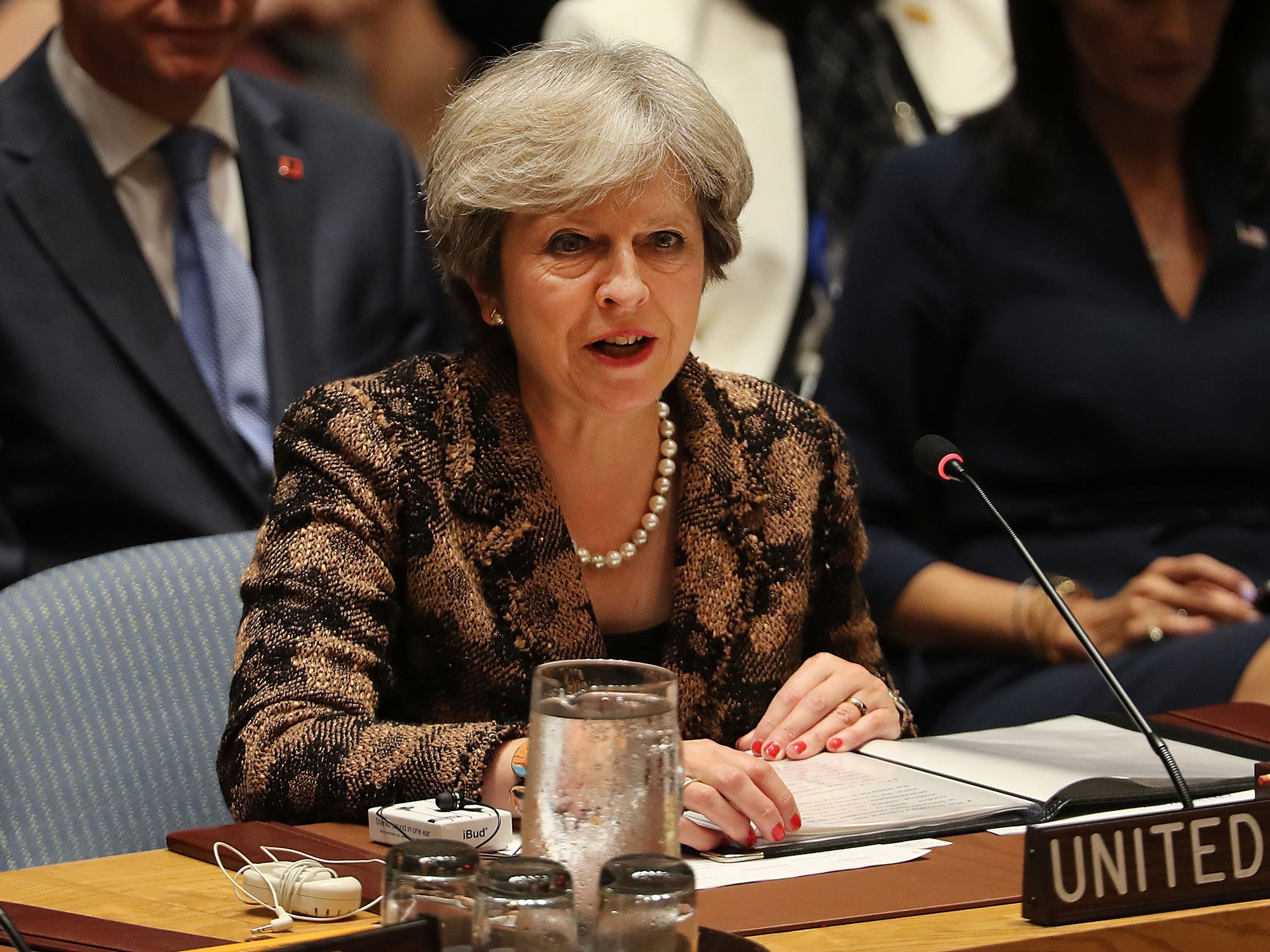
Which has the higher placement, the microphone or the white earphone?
the microphone

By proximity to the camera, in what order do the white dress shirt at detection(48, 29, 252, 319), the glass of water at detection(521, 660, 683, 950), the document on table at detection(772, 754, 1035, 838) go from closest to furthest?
the glass of water at detection(521, 660, 683, 950) → the document on table at detection(772, 754, 1035, 838) → the white dress shirt at detection(48, 29, 252, 319)

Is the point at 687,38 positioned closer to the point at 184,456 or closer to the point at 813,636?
the point at 184,456

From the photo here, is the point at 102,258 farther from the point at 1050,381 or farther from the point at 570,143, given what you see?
the point at 1050,381

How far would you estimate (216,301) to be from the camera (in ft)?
8.62

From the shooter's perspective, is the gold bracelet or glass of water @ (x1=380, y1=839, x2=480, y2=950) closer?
glass of water @ (x1=380, y1=839, x2=480, y2=950)

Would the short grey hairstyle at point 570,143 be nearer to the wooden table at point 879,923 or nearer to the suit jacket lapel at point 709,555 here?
the suit jacket lapel at point 709,555

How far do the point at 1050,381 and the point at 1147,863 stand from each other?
159 centimetres

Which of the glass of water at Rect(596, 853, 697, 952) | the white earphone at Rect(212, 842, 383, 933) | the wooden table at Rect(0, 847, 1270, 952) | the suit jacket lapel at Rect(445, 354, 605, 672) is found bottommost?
the wooden table at Rect(0, 847, 1270, 952)

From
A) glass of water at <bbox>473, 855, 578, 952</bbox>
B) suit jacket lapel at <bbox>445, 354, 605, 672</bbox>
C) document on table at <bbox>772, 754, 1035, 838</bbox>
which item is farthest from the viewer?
suit jacket lapel at <bbox>445, 354, 605, 672</bbox>

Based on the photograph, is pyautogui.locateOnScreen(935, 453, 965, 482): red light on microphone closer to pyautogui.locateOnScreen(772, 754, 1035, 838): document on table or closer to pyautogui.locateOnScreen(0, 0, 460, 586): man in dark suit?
pyautogui.locateOnScreen(772, 754, 1035, 838): document on table

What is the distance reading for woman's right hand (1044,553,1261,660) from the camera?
238 centimetres

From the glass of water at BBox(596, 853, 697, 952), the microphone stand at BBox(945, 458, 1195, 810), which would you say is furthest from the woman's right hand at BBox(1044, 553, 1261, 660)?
the glass of water at BBox(596, 853, 697, 952)

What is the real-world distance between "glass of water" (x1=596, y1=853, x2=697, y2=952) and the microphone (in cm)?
42

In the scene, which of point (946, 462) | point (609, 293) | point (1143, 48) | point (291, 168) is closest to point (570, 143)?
point (609, 293)
